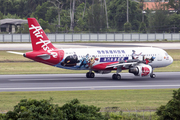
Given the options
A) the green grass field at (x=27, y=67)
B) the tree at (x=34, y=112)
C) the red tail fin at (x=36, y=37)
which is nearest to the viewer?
the tree at (x=34, y=112)

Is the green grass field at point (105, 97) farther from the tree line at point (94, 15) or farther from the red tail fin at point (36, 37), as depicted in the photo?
the tree line at point (94, 15)

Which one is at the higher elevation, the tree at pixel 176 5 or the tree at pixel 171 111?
the tree at pixel 176 5

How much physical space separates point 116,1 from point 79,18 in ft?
59.7

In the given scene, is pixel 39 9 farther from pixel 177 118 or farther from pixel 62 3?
pixel 177 118

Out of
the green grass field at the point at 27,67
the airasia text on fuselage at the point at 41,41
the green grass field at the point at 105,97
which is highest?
the airasia text on fuselage at the point at 41,41

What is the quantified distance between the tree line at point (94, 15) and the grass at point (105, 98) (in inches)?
3418

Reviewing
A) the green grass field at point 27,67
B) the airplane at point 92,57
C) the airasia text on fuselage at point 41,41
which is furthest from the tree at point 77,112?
the green grass field at point 27,67

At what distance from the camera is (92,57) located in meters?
38.6

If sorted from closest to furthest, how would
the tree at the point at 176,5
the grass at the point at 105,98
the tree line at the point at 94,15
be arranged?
the grass at the point at 105,98, the tree line at the point at 94,15, the tree at the point at 176,5

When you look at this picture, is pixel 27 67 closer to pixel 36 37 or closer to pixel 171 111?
pixel 36 37

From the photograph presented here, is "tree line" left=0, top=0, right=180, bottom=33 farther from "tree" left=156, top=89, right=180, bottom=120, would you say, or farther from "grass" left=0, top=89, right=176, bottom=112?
"tree" left=156, top=89, right=180, bottom=120

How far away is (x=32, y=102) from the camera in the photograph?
12.1 meters

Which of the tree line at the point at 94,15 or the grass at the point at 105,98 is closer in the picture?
the grass at the point at 105,98

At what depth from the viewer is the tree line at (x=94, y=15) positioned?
11644cm
